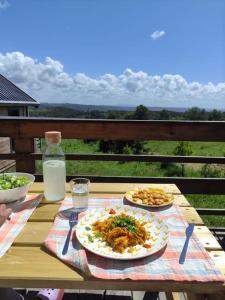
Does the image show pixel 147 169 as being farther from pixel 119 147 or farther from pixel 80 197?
pixel 80 197

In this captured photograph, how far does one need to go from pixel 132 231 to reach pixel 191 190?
171cm

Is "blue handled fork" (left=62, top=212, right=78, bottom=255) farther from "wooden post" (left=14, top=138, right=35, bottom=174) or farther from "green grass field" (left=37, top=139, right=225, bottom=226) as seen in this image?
"wooden post" (left=14, top=138, right=35, bottom=174)

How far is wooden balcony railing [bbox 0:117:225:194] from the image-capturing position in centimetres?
246

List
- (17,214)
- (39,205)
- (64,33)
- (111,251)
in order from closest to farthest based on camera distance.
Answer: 1. (111,251)
2. (17,214)
3. (39,205)
4. (64,33)

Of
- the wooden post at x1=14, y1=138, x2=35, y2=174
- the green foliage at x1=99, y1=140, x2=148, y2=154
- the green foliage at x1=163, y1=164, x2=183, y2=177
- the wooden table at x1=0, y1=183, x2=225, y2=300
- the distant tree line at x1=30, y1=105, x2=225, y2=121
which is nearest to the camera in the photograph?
the wooden table at x1=0, y1=183, x2=225, y2=300

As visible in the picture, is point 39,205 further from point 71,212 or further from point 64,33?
point 64,33

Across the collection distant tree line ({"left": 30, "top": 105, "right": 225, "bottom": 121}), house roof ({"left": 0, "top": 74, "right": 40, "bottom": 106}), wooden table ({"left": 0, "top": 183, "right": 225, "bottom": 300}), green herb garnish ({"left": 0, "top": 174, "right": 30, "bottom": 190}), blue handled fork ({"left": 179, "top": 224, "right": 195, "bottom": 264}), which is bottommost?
wooden table ({"left": 0, "top": 183, "right": 225, "bottom": 300})

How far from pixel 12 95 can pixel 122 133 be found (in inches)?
474

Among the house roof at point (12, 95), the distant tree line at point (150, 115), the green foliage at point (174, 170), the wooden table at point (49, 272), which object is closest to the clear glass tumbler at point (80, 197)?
the wooden table at point (49, 272)

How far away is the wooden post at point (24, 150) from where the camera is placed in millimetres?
2606

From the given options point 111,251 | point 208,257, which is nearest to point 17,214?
point 111,251

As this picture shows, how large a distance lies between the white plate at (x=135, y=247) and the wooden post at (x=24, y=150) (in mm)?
1553

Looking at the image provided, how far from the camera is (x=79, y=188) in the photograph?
49.7 inches

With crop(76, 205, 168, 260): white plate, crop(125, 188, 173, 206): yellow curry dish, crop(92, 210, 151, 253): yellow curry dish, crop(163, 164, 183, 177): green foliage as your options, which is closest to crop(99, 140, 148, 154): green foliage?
crop(163, 164, 183, 177): green foliage
